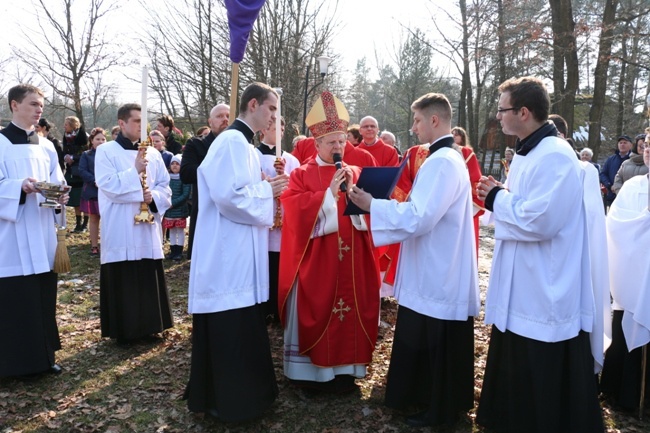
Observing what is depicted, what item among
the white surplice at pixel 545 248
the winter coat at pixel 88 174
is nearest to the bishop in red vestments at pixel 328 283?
the white surplice at pixel 545 248

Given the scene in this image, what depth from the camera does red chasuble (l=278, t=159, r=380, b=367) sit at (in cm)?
427

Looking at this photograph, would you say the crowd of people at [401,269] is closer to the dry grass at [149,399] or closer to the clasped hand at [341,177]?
the clasped hand at [341,177]

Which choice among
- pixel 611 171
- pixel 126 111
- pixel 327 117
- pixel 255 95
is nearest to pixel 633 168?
pixel 611 171

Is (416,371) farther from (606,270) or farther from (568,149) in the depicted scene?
(568,149)

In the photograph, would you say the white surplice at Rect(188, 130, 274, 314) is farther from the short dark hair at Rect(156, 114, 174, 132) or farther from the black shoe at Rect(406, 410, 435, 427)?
the short dark hair at Rect(156, 114, 174, 132)

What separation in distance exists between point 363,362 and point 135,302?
2.49 meters

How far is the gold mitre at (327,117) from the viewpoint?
4.36 metres

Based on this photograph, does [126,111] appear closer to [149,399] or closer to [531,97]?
[149,399]

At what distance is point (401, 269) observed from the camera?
3.95m

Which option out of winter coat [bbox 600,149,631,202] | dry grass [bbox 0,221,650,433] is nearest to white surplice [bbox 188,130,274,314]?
dry grass [bbox 0,221,650,433]

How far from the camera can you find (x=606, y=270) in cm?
360

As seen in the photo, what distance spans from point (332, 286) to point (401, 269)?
0.65m

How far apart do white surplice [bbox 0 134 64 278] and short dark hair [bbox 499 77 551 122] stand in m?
3.95

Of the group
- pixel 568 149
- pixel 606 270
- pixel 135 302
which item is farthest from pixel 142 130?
pixel 606 270
